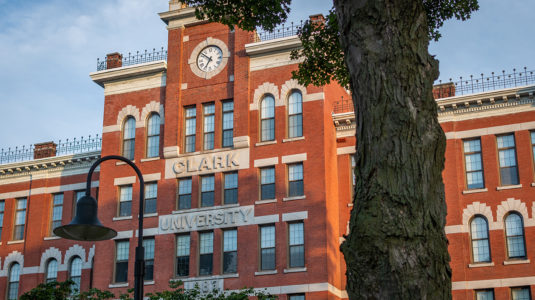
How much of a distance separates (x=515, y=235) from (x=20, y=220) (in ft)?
92.9

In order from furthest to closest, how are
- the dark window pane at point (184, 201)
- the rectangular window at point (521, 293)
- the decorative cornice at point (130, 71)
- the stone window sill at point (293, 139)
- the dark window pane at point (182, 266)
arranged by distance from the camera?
the decorative cornice at point (130, 71) < the dark window pane at point (184, 201) < the dark window pane at point (182, 266) < the stone window sill at point (293, 139) < the rectangular window at point (521, 293)

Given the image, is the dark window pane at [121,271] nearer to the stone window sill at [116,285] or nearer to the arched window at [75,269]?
the stone window sill at [116,285]

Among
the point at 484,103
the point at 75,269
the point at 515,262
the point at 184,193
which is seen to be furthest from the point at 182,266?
the point at 484,103

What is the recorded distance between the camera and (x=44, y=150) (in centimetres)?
4822

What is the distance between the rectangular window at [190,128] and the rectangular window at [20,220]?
12144mm

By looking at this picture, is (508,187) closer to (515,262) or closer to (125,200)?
(515,262)

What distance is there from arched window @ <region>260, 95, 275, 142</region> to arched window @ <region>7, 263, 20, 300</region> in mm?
17128

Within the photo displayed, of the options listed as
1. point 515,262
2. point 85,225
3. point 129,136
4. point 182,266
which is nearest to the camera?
point 85,225

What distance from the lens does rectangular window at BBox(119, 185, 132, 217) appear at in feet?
135

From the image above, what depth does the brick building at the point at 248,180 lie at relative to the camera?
36281 mm

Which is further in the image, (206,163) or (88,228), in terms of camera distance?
(206,163)

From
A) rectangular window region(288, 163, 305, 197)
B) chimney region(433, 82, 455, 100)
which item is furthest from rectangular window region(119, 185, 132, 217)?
chimney region(433, 82, 455, 100)

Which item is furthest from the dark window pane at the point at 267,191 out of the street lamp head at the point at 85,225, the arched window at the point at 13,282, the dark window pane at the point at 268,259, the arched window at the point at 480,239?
the street lamp head at the point at 85,225

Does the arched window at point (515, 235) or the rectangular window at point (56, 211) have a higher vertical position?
the rectangular window at point (56, 211)
